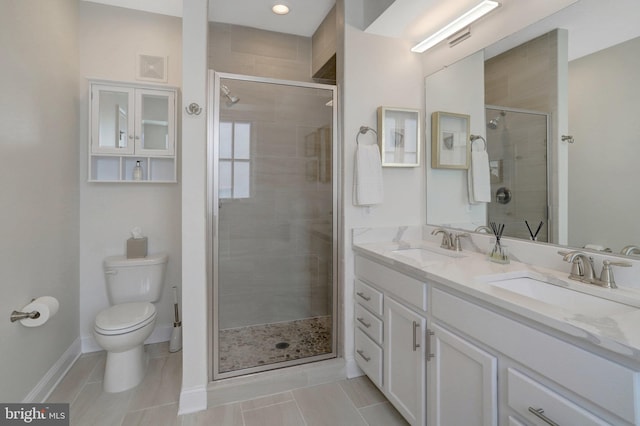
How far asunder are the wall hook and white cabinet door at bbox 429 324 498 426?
1648mm

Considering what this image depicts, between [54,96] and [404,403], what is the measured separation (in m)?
2.75

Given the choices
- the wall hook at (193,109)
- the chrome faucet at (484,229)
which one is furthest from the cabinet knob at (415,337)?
the wall hook at (193,109)

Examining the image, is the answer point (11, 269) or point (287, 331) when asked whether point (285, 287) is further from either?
point (11, 269)

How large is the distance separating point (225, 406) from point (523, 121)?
229 centimetres

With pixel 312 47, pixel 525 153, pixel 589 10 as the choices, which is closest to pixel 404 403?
pixel 525 153

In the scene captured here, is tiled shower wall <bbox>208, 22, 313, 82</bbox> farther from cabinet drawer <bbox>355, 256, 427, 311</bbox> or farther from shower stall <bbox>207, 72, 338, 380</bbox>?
cabinet drawer <bbox>355, 256, 427, 311</bbox>

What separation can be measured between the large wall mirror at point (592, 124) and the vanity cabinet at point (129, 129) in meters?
2.39

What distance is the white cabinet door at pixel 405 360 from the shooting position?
4.54ft

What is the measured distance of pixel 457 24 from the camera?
5.71 feet

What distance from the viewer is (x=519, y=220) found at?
5.16 feet

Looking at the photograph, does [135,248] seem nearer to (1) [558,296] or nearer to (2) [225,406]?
(2) [225,406]

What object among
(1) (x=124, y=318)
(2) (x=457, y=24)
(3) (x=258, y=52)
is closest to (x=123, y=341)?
(1) (x=124, y=318)

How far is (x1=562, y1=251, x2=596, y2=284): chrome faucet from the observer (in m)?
1.15

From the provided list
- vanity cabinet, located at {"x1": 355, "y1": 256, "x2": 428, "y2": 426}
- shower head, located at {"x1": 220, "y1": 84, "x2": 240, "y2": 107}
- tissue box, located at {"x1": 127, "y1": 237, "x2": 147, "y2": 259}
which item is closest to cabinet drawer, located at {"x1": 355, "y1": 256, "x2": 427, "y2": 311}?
vanity cabinet, located at {"x1": 355, "y1": 256, "x2": 428, "y2": 426}
